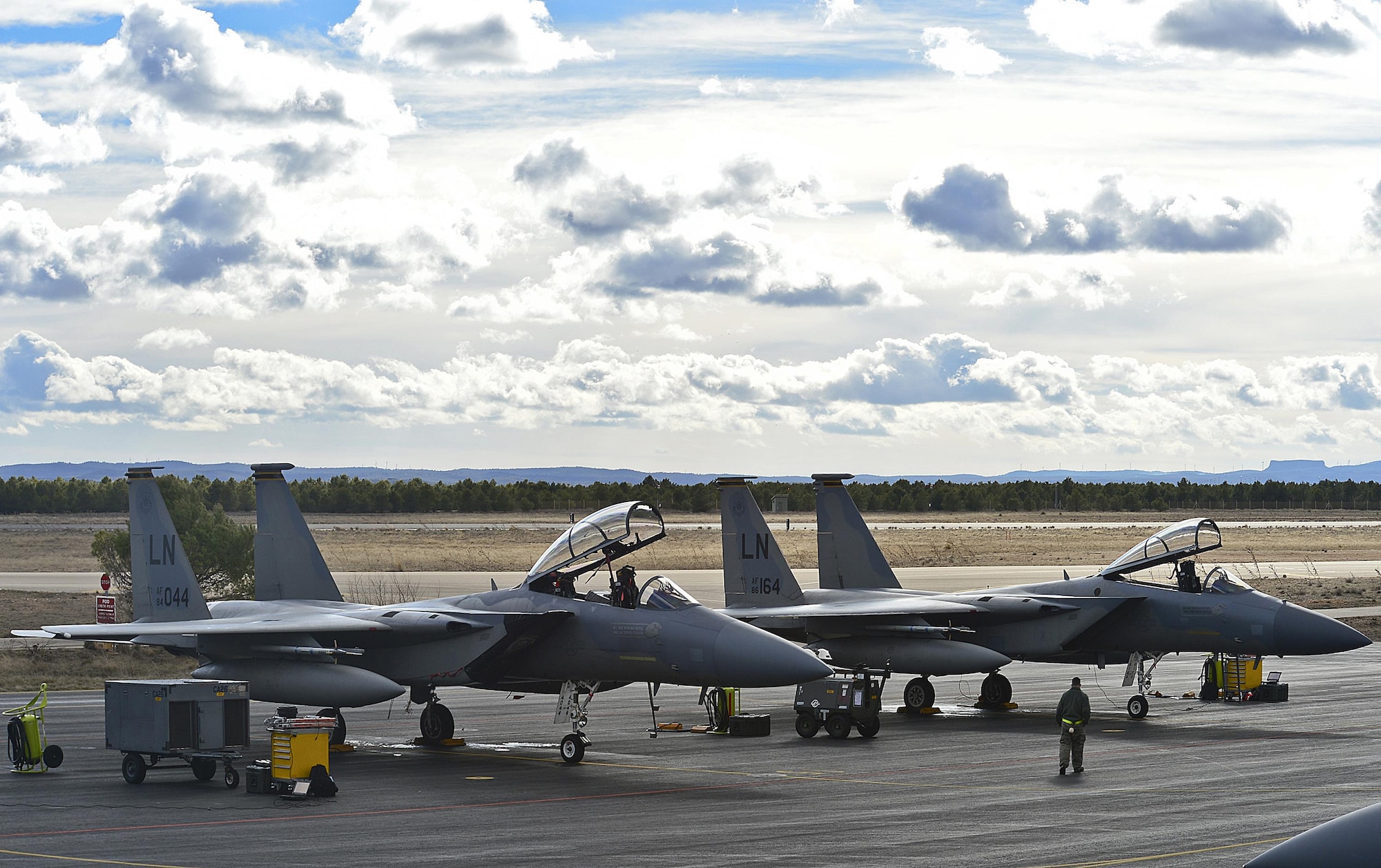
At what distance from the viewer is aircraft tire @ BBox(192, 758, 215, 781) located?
20.0 m

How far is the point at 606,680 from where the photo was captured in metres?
22.2

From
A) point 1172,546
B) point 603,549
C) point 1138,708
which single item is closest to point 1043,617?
point 1138,708

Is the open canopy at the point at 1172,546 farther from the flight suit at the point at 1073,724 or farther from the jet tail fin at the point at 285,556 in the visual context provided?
the jet tail fin at the point at 285,556

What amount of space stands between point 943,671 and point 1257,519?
135743mm

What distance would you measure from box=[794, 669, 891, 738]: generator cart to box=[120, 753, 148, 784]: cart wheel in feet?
35.2

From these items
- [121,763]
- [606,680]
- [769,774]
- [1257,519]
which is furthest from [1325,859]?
[1257,519]

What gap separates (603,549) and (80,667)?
21274mm

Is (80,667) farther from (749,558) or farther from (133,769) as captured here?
(133,769)

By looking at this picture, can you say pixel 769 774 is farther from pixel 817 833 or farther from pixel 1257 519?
pixel 1257 519

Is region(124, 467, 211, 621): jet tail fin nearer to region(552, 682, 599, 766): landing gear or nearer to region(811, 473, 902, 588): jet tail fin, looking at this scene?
region(552, 682, 599, 766): landing gear

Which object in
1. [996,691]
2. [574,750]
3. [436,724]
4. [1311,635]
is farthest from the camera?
[996,691]

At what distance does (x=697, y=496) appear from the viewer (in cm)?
15038

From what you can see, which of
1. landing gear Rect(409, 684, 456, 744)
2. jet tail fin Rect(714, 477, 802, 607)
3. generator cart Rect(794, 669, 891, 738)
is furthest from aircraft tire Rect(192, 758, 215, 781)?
jet tail fin Rect(714, 477, 802, 607)

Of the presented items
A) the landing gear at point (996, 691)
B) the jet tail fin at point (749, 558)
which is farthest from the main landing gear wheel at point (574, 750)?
the landing gear at point (996, 691)
